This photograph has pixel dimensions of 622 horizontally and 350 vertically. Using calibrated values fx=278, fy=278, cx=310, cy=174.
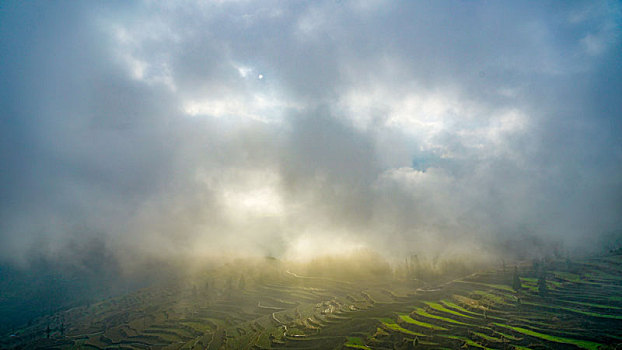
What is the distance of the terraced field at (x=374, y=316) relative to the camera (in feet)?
170

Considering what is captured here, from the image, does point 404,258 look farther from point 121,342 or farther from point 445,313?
point 121,342

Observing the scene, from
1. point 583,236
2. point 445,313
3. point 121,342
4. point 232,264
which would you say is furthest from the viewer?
point 232,264

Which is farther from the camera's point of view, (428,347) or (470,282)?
(470,282)

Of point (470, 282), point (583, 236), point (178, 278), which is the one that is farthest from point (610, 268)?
point (178, 278)

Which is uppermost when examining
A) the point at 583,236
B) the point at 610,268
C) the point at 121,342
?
the point at 583,236

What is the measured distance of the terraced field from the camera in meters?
51.7

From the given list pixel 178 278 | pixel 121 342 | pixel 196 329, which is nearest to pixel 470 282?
pixel 196 329

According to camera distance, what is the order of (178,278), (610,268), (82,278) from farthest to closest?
(82,278)
(178,278)
(610,268)

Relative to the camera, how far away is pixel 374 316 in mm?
70875

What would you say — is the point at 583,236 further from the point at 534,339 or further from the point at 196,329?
the point at 196,329

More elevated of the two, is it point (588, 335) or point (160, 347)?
point (588, 335)

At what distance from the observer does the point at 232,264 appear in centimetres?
16900

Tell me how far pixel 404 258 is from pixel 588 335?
8916cm

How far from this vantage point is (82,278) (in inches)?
7623
